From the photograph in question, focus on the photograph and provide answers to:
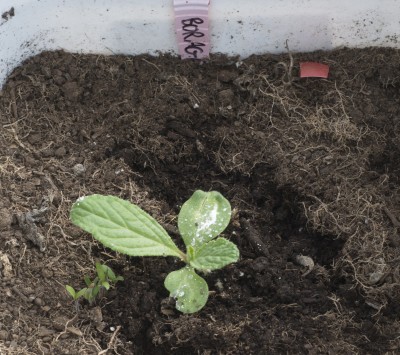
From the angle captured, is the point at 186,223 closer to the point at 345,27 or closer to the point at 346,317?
the point at 346,317

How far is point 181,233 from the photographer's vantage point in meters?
1.10

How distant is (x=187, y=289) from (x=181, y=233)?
0.10m

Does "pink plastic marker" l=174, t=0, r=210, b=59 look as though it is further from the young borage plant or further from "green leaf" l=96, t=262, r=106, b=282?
"green leaf" l=96, t=262, r=106, b=282

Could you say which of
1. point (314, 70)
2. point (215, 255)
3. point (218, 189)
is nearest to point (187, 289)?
point (215, 255)

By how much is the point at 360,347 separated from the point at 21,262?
0.60 meters

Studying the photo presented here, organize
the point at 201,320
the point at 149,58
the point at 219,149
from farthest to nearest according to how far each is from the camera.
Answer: the point at 149,58, the point at 219,149, the point at 201,320

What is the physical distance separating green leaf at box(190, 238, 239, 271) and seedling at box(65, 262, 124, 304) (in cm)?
14

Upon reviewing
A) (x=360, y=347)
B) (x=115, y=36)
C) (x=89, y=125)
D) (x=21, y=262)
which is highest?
(x=115, y=36)

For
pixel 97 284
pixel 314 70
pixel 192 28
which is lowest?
pixel 97 284

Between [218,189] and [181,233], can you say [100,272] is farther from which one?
[218,189]

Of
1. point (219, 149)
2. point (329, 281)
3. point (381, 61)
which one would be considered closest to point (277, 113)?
point (219, 149)

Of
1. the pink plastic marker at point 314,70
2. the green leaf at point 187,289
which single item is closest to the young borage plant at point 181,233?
the green leaf at point 187,289

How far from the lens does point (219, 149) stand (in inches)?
49.7

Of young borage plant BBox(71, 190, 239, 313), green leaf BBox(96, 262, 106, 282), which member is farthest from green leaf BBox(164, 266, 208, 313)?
green leaf BBox(96, 262, 106, 282)
